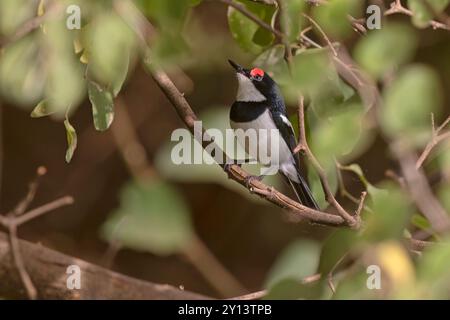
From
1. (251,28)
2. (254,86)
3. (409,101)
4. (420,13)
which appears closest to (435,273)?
(409,101)

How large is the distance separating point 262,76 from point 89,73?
0.83 metres

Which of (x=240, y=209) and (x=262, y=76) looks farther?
(x=240, y=209)

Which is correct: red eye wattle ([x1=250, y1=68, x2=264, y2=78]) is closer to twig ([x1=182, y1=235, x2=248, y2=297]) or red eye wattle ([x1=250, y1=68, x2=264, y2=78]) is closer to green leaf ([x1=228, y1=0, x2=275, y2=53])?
green leaf ([x1=228, y1=0, x2=275, y2=53])

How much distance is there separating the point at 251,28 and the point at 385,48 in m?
1.09

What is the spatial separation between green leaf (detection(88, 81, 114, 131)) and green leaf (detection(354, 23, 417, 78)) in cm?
72

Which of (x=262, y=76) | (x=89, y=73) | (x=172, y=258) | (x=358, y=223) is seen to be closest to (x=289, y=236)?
(x=172, y=258)

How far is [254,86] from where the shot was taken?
2.59 metres

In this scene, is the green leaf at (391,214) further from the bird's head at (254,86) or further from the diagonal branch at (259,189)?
the bird's head at (254,86)

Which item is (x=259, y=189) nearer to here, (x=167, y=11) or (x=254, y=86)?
(x=254, y=86)

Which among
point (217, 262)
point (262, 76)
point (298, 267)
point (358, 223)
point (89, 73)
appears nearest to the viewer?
point (89, 73)

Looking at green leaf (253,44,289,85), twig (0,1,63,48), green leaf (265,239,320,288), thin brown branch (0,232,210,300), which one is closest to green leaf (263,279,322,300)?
twig (0,1,63,48)

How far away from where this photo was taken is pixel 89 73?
1.75 m
